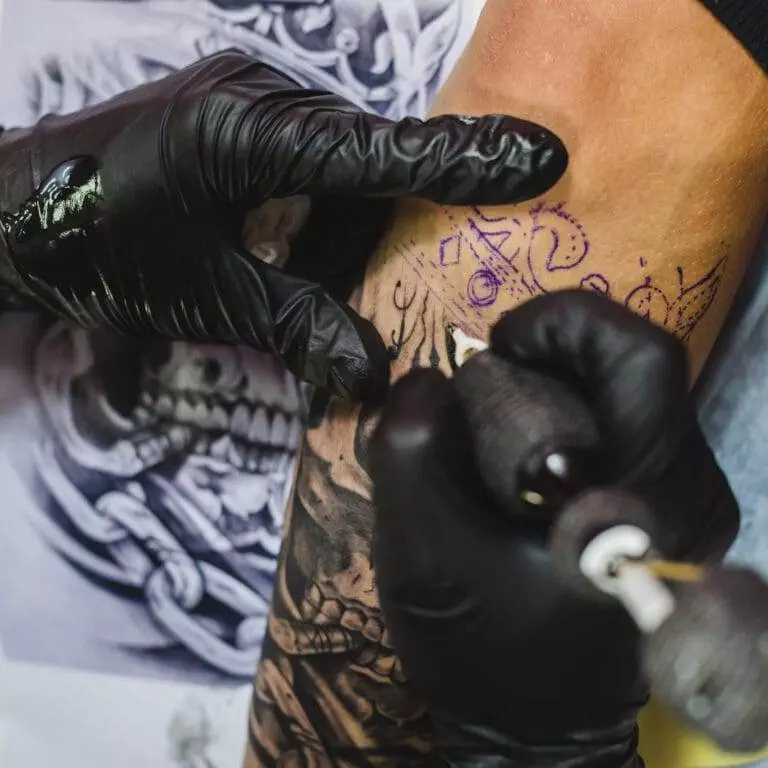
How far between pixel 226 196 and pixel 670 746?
2.11 ft

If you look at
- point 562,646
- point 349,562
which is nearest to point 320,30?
point 349,562

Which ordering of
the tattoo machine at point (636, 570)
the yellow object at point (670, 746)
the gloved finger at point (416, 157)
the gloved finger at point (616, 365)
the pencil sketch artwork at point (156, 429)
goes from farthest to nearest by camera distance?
the pencil sketch artwork at point (156, 429)
the yellow object at point (670, 746)
the gloved finger at point (416, 157)
the gloved finger at point (616, 365)
the tattoo machine at point (636, 570)

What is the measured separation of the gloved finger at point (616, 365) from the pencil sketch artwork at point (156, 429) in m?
0.45

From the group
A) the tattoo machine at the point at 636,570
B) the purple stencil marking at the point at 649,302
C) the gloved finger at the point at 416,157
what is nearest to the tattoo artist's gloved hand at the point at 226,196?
the gloved finger at the point at 416,157

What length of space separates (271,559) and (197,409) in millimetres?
211

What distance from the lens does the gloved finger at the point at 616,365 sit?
0.50 meters

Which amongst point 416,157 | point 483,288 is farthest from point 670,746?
point 416,157

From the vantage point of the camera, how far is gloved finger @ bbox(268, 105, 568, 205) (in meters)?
0.62

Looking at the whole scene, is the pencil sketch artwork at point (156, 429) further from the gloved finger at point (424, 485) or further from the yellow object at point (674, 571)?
the yellow object at point (674, 571)

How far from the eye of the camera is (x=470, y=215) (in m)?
0.67

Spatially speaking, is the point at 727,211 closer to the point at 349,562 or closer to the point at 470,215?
the point at 470,215

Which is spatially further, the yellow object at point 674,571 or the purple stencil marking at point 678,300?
the purple stencil marking at point 678,300

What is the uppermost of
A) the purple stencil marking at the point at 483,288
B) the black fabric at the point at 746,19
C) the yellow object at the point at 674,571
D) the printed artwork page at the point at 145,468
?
the black fabric at the point at 746,19

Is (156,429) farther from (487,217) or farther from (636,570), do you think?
(636,570)
